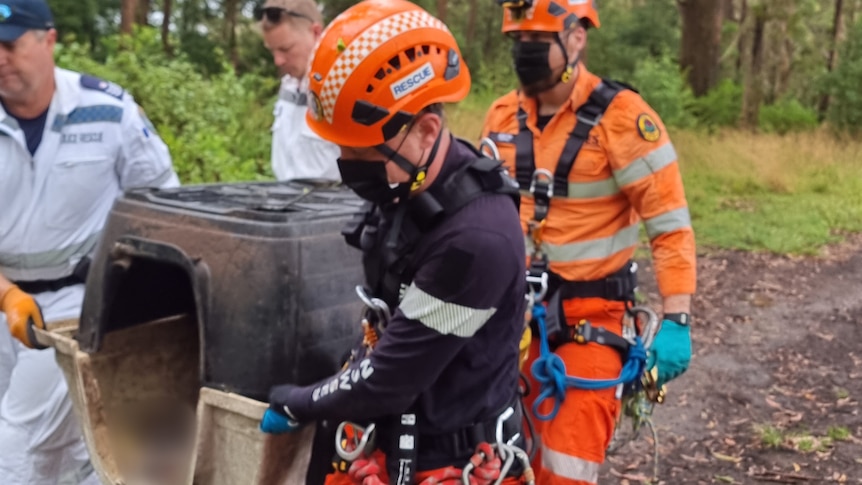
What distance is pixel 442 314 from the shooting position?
2.07 metres

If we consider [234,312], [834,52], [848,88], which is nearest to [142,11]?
[848,88]

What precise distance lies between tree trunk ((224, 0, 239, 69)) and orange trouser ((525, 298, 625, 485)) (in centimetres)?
2420

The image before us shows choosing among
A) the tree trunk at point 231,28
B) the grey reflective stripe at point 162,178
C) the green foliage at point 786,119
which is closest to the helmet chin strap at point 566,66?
the grey reflective stripe at point 162,178

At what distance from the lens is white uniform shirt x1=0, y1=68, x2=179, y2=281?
354cm

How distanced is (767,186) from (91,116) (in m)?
12.3

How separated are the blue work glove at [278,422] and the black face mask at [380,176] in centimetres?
59

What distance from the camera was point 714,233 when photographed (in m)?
11.4

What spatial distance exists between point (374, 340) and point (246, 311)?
360 millimetres

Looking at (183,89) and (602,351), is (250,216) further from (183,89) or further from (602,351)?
(183,89)

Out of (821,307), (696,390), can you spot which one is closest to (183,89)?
(696,390)

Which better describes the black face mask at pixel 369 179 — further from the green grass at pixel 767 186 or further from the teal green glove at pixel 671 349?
the green grass at pixel 767 186

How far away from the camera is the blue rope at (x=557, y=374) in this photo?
128 inches

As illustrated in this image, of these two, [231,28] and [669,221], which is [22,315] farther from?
[231,28]

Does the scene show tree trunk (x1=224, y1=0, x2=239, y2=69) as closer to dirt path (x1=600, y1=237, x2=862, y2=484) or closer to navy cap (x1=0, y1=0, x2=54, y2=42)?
dirt path (x1=600, y1=237, x2=862, y2=484)
